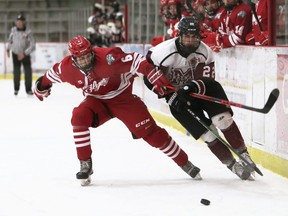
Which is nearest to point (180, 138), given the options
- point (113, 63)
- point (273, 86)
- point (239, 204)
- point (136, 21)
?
point (273, 86)

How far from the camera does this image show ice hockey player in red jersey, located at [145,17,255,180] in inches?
167

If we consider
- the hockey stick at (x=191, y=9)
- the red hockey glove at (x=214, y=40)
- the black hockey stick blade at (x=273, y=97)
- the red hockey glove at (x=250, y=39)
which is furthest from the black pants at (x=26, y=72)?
the black hockey stick blade at (x=273, y=97)

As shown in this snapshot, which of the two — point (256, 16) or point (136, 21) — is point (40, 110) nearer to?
point (136, 21)

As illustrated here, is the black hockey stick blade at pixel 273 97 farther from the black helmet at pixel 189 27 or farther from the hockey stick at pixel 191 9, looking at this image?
the hockey stick at pixel 191 9

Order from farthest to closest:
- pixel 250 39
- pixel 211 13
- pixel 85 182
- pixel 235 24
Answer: pixel 211 13 < pixel 235 24 < pixel 250 39 < pixel 85 182

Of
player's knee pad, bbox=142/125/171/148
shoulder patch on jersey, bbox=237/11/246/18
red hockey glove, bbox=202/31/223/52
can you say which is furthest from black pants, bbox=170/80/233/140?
shoulder patch on jersey, bbox=237/11/246/18

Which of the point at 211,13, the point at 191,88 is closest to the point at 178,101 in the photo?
the point at 191,88

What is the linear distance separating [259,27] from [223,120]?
1.26m

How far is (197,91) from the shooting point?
167 inches

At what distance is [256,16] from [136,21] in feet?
16.4

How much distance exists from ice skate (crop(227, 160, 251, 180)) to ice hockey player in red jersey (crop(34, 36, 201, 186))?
0.21 meters

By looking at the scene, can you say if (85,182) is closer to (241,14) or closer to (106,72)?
(106,72)

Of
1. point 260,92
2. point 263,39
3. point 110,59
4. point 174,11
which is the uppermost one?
point 174,11

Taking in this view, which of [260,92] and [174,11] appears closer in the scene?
[260,92]
